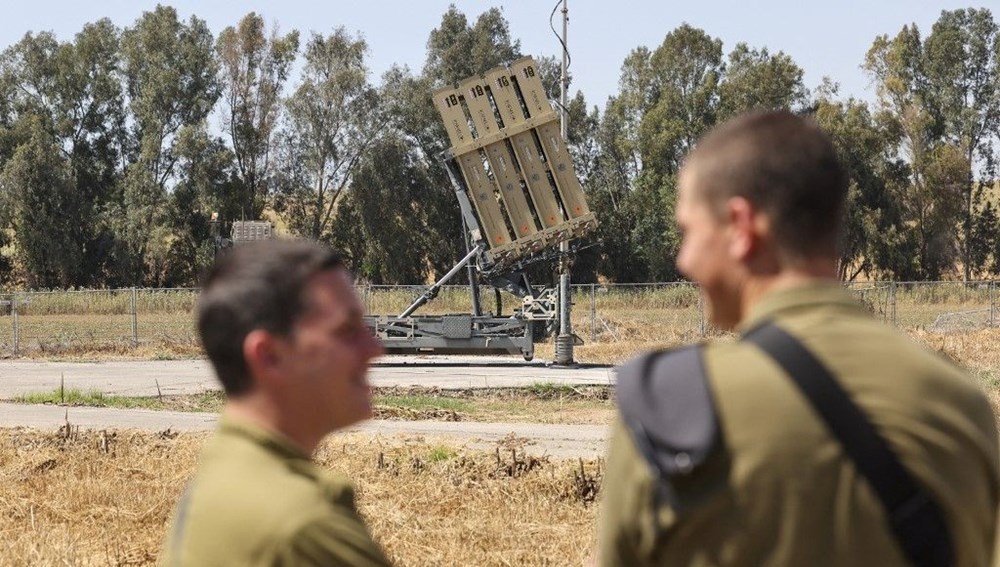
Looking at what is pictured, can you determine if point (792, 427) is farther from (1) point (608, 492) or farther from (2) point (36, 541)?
(2) point (36, 541)

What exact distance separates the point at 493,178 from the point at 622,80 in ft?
137

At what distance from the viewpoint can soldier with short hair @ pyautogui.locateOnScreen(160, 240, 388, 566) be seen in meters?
2.17

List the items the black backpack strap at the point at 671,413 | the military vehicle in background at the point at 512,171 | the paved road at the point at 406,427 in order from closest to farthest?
1. the black backpack strap at the point at 671,413
2. the paved road at the point at 406,427
3. the military vehicle in background at the point at 512,171

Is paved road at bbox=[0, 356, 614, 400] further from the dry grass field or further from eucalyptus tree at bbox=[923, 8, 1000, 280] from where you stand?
eucalyptus tree at bbox=[923, 8, 1000, 280]

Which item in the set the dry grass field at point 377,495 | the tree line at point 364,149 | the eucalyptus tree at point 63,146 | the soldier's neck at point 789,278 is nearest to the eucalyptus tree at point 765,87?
the tree line at point 364,149

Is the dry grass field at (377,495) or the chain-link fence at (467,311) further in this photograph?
the chain-link fence at (467,311)

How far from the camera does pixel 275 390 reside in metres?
2.32

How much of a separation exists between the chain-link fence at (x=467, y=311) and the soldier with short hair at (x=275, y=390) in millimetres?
31329

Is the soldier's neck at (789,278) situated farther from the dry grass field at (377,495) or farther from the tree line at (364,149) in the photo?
the tree line at (364,149)

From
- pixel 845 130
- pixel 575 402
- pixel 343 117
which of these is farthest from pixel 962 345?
pixel 343 117

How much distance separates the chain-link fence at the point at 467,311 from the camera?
34.9 metres

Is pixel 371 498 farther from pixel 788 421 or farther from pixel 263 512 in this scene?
pixel 788 421

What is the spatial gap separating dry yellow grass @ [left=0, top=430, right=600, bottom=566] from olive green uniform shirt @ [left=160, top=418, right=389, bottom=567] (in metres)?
5.49

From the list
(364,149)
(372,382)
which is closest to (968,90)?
(364,149)
